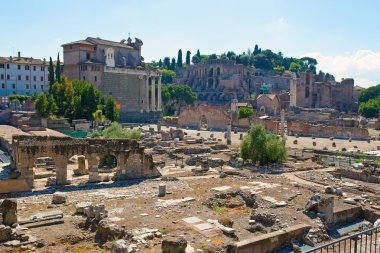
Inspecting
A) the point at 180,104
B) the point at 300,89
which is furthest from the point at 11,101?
the point at 300,89

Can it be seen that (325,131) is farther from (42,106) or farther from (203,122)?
(42,106)

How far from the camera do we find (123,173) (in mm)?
23672

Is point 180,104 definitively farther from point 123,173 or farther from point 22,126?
point 123,173

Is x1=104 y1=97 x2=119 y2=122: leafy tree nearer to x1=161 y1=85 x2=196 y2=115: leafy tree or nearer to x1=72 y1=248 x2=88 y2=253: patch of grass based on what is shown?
x1=161 y1=85 x2=196 y2=115: leafy tree

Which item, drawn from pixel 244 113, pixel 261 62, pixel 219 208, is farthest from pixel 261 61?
pixel 219 208

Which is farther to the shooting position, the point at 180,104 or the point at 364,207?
the point at 180,104

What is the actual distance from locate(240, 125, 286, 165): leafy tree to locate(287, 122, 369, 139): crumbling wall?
2781cm

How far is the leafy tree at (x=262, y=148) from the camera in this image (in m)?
29.4

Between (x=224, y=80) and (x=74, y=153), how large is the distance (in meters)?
81.8

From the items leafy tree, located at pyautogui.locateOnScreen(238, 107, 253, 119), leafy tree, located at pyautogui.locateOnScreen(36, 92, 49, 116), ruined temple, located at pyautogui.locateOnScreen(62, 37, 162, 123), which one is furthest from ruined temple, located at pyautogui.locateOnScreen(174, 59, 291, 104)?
leafy tree, located at pyautogui.locateOnScreen(36, 92, 49, 116)

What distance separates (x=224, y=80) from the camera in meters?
101

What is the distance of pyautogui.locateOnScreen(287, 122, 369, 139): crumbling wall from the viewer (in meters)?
53.2

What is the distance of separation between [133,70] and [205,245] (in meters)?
60.8

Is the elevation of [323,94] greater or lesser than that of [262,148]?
greater
